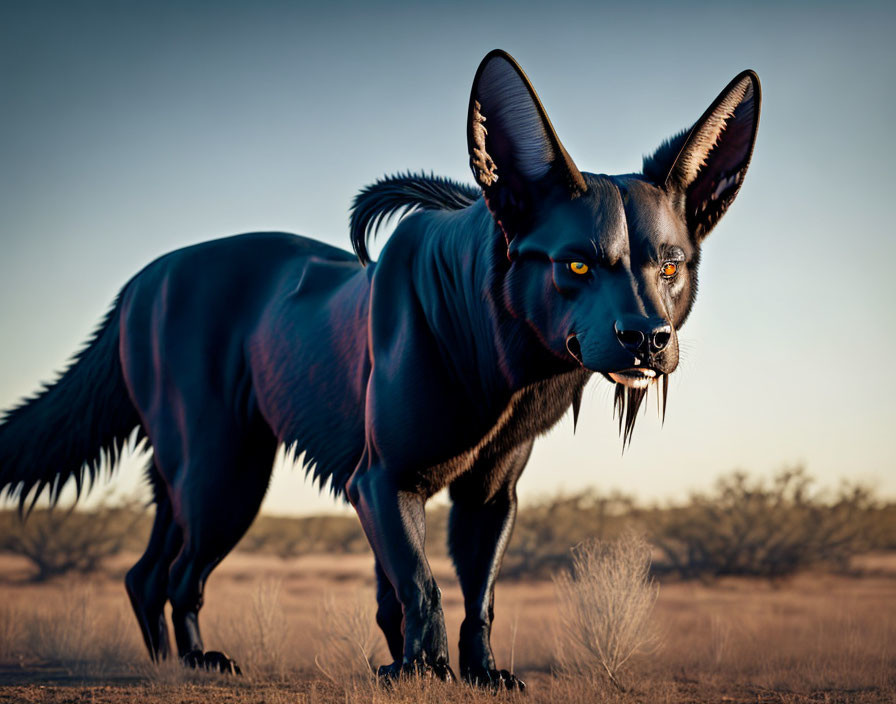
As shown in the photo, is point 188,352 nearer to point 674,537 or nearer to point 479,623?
point 479,623

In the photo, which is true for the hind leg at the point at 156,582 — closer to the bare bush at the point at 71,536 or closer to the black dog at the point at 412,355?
the black dog at the point at 412,355

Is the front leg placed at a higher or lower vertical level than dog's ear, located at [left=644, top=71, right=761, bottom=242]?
lower

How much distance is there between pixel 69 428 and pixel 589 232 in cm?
379

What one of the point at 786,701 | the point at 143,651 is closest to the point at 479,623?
the point at 786,701

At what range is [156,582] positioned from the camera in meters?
5.48

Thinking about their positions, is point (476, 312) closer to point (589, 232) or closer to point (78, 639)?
point (589, 232)

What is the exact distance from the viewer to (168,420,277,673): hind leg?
5.11 meters

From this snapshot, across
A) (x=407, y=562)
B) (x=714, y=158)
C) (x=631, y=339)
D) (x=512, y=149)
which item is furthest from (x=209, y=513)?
(x=714, y=158)

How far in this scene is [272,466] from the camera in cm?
535

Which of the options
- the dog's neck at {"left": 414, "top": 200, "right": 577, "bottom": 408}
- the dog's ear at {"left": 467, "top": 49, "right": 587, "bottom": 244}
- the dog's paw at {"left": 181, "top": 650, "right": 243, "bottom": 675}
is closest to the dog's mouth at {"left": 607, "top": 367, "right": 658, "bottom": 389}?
the dog's neck at {"left": 414, "top": 200, "right": 577, "bottom": 408}

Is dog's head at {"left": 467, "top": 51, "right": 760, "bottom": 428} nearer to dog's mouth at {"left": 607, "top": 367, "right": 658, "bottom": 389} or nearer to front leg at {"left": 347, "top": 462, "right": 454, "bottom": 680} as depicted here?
dog's mouth at {"left": 607, "top": 367, "right": 658, "bottom": 389}

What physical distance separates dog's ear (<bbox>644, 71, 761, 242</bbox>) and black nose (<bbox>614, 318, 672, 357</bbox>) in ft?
2.20

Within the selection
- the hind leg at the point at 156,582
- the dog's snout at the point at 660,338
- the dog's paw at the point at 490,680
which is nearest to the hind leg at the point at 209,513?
the hind leg at the point at 156,582

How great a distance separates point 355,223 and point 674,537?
10084 millimetres
